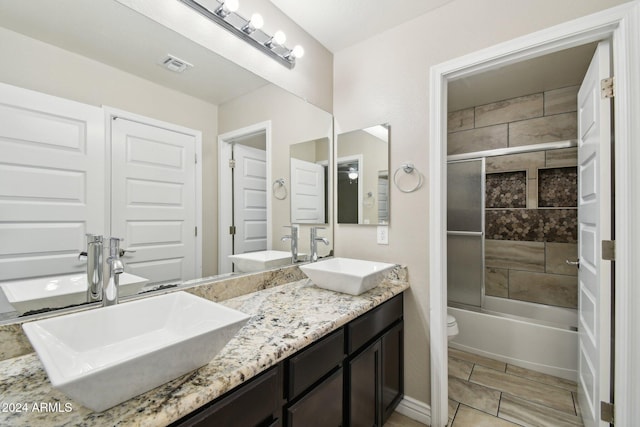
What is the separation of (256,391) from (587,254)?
1.91 meters

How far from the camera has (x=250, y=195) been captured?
1666 millimetres

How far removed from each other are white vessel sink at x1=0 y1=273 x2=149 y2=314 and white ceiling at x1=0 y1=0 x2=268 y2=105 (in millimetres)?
802

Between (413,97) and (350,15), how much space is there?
2.14 ft

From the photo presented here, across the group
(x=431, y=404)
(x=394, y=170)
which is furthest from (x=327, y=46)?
(x=431, y=404)

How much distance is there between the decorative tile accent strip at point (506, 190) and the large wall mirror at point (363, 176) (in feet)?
6.28

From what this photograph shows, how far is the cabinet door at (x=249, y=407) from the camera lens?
0.74 metres

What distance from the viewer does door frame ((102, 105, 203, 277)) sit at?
3.62 feet

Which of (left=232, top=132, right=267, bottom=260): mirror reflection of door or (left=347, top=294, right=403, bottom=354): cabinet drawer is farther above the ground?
(left=232, top=132, right=267, bottom=260): mirror reflection of door

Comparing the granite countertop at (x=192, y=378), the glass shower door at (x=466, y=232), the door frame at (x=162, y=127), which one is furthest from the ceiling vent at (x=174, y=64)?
the glass shower door at (x=466, y=232)

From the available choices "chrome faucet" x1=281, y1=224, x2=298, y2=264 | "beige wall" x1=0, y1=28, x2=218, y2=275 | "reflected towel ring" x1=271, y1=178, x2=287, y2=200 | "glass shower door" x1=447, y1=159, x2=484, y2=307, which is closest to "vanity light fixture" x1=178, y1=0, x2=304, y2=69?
"beige wall" x1=0, y1=28, x2=218, y2=275

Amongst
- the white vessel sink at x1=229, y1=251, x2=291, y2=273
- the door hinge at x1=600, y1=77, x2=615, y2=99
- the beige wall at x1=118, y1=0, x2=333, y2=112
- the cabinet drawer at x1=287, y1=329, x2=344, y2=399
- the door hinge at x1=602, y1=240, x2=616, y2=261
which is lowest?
the cabinet drawer at x1=287, y1=329, x2=344, y2=399

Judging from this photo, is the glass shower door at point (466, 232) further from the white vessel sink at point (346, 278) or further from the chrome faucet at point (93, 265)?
the chrome faucet at point (93, 265)

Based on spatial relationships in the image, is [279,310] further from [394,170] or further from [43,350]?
[394,170]

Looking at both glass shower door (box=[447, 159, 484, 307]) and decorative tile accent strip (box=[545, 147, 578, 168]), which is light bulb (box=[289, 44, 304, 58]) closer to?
glass shower door (box=[447, 159, 484, 307])
